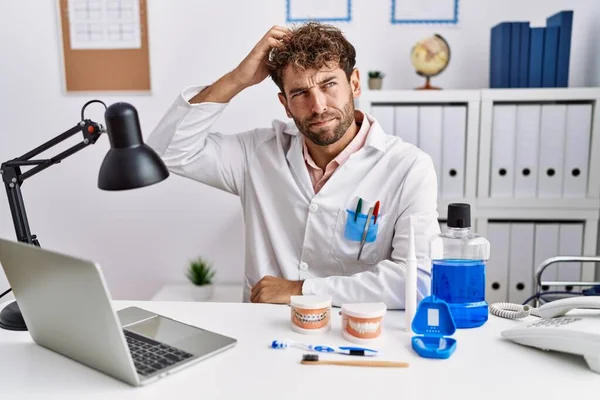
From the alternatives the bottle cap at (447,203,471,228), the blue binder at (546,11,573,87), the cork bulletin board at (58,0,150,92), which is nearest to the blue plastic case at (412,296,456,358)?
the bottle cap at (447,203,471,228)

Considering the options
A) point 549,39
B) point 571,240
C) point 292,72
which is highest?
point 549,39

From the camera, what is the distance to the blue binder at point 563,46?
78.6 inches

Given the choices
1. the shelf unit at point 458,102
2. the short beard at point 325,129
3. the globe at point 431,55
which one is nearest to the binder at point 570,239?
the shelf unit at point 458,102

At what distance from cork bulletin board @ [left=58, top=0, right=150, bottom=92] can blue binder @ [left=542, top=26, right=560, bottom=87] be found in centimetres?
159

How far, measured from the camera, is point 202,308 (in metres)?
1.19

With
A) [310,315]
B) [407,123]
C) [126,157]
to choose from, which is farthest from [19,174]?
[407,123]

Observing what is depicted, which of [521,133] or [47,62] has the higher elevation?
[47,62]

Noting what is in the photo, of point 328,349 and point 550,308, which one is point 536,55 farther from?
point 328,349

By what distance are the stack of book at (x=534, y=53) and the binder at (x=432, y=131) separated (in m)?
0.29

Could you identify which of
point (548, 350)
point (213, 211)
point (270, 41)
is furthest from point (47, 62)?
point (548, 350)

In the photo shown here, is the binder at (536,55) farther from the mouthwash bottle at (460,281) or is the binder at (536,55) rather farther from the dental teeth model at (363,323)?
the dental teeth model at (363,323)

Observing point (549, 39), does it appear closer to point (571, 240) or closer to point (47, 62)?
point (571, 240)

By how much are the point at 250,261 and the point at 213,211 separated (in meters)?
0.77

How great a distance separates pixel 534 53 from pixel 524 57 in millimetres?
37
